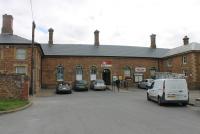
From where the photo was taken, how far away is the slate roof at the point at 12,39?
116 ft

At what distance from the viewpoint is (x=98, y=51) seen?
48844 millimetres

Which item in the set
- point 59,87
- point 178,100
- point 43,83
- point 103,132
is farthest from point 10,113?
point 43,83

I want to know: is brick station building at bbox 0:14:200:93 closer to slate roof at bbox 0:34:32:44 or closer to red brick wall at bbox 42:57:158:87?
red brick wall at bbox 42:57:158:87

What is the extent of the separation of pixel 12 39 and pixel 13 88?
53.2 feet

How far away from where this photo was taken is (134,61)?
4850cm

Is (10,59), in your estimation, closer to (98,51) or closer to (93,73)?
(93,73)

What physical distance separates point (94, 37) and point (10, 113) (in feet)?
124

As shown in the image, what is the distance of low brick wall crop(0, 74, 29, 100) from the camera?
21891 millimetres

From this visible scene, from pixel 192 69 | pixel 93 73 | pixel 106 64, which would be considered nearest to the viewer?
pixel 192 69

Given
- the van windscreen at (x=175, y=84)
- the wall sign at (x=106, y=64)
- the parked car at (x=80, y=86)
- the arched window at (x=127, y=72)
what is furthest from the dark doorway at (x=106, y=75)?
the van windscreen at (x=175, y=84)

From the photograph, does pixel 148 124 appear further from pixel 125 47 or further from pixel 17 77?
pixel 125 47

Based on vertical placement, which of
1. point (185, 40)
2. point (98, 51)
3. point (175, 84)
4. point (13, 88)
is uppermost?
point (185, 40)

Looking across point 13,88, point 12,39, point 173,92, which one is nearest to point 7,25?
point 12,39

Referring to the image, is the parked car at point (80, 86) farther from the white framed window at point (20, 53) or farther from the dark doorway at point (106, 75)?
the dark doorway at point (106, 75)
